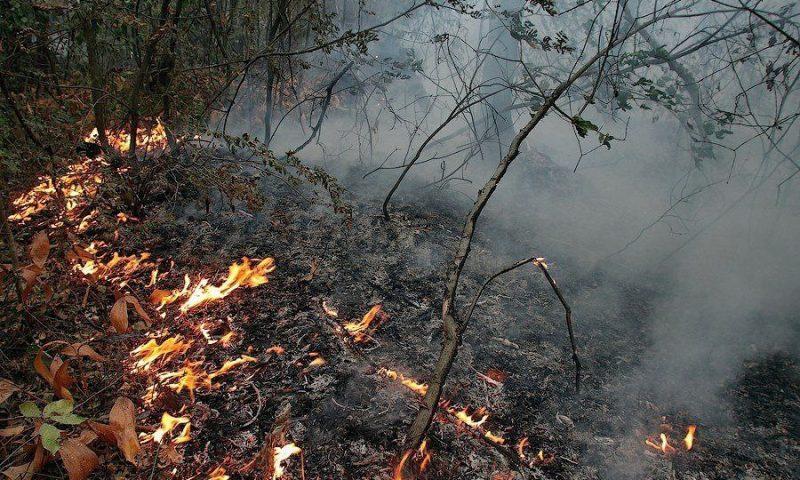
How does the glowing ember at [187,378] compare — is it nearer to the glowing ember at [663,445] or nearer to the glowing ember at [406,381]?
the glowing ember at [406,381]

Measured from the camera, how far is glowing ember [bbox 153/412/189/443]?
2215 millimetres

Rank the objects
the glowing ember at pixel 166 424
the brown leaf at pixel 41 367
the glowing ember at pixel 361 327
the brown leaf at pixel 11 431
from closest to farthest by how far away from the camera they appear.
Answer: the brown leaf at pixel 11 431 → the brown leaf at pixel 41 367 → the glowing ember at pixel 166 424 → the glowing ember at pixel 361 327

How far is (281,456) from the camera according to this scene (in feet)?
7.16

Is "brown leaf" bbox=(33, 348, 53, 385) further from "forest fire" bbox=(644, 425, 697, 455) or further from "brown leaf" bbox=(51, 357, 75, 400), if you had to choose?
"forest fire" bbox=(644, 425, 697, 455)

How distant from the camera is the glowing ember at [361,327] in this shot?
3.11 m

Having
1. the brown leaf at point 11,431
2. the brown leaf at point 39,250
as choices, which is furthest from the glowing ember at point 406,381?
the brown leaf at point 39,250

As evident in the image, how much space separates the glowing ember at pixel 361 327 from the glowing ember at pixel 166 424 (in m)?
1.23

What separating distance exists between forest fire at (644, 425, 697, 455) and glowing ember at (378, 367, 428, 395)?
1.49m

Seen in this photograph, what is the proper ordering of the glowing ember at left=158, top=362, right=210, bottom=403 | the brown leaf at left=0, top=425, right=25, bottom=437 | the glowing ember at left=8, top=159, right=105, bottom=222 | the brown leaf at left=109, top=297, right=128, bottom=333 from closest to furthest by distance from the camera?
the brown leaf at left=0, top=425, right=25, bottom=437 → the glowing ember at left=158, top=362, right=210, bottom=403 → the brown leaf at left=109, top=297, right=128, bottom=333 → the glowing ember at left=8, top=159, right=105, bottom=222

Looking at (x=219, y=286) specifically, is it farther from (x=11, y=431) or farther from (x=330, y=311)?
(x=11, y=431)

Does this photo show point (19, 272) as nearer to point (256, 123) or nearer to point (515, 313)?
point (515, 313)

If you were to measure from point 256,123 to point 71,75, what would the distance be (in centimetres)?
315

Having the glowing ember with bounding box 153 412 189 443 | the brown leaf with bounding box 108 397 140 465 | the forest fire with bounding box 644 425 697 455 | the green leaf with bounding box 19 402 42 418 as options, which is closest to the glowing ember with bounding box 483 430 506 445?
the forest fire with bounding box 644 425 697 455

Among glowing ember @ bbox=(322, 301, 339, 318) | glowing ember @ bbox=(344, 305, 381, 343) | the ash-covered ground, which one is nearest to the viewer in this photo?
the ash-covered ground
